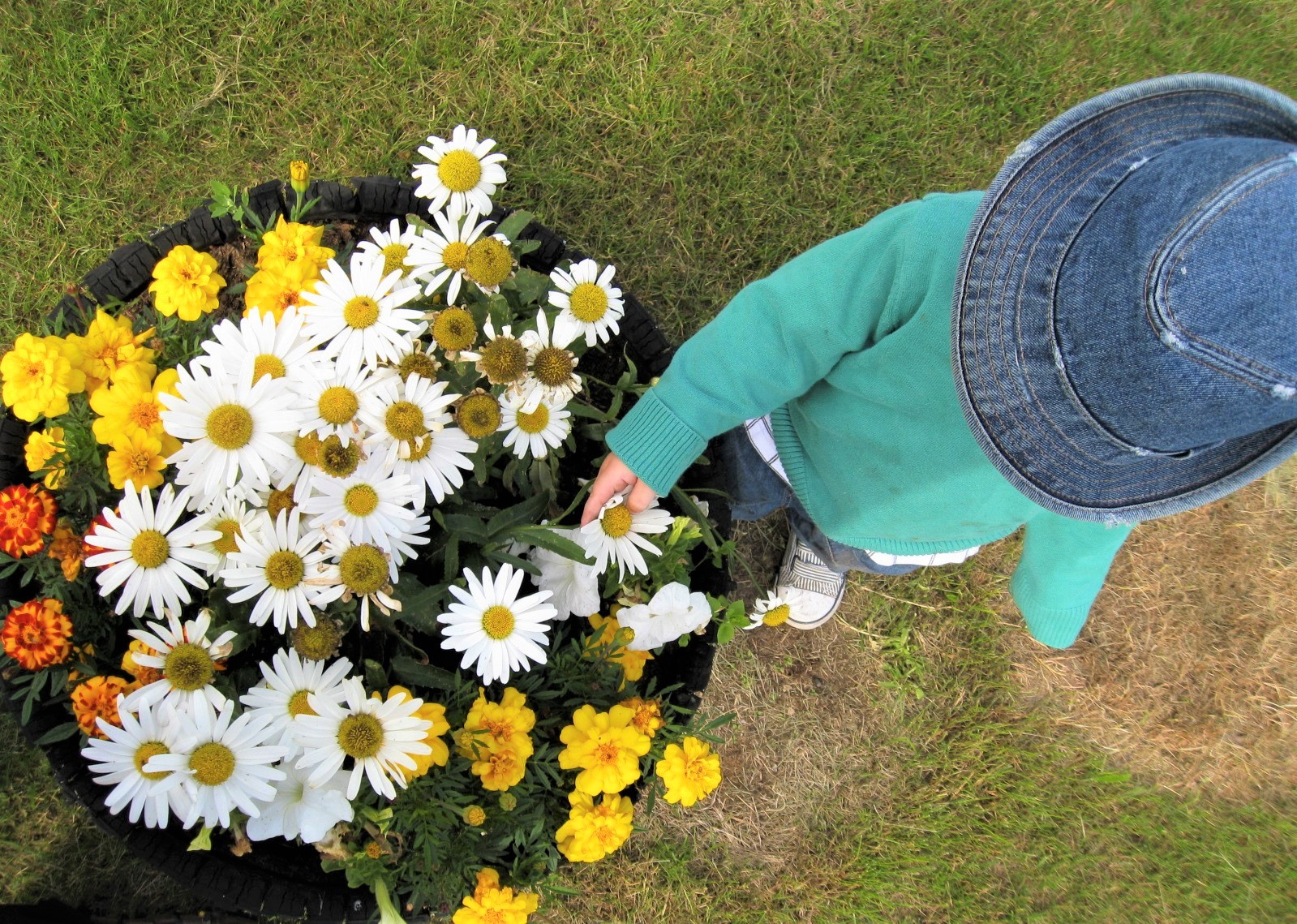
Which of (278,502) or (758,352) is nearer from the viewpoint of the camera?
(278,502)

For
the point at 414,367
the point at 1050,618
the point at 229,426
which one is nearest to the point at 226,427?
the point at 229,426

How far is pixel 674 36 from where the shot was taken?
2076mm

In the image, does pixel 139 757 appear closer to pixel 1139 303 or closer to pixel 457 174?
pixel 457 174

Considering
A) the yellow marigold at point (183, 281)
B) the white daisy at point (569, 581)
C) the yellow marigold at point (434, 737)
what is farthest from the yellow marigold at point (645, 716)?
the yellow marigold at point (183, 281)

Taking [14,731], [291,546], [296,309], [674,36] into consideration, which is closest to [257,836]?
[291,546]

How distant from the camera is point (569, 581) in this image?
3.94 ft

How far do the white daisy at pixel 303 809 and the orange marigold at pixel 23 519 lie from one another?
17.5 inches

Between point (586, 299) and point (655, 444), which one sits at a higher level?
point (586, 299)

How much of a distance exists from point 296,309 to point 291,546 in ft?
0.99

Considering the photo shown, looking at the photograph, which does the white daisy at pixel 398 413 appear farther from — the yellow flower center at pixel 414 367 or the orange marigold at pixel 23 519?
the orange marigold at pixel 23 519

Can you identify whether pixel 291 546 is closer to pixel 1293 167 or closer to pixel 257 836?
pixel 257 836

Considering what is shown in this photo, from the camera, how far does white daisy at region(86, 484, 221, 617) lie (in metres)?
0.98

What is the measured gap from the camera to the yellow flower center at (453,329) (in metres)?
1.01

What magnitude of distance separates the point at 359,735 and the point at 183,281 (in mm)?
678
